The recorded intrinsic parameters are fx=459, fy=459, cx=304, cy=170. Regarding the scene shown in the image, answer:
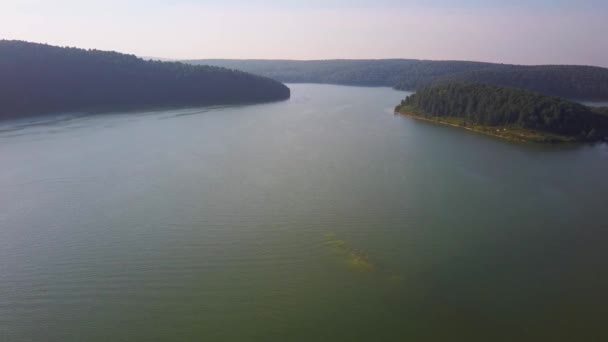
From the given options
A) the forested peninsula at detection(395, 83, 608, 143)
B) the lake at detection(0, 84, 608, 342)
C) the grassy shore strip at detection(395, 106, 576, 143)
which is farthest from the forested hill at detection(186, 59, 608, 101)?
the lake at detection(0, 84, 608, 342)

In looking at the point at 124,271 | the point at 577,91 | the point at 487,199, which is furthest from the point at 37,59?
the point at 577,91

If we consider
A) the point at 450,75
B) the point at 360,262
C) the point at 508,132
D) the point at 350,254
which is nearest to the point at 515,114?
the point at 508,132

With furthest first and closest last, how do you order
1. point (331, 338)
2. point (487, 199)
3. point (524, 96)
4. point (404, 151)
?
point (524, 96) → point (404, 151) → point (487, 199) → point (331, 338)

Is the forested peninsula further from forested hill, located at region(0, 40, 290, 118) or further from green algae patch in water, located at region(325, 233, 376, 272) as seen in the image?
forested hill, located at region(0, 40, 290, 118)

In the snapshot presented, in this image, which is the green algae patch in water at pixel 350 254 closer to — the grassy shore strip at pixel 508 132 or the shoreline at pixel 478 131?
the shoreline at pixel 478 131

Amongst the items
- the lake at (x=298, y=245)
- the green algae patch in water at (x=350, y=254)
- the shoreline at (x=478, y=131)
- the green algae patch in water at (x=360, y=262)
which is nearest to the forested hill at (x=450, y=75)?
the shoreline at (x=478, y=131)

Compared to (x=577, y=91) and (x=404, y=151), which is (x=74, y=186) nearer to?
(x=404, y=151)
